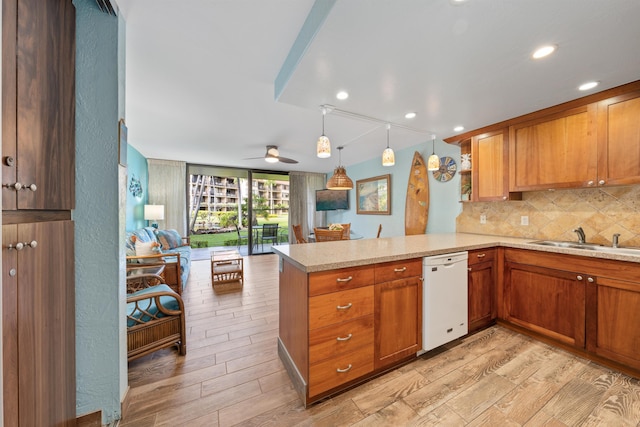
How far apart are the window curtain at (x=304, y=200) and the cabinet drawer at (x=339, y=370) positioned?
515cm

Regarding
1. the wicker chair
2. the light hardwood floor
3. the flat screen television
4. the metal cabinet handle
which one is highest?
the flat screen television

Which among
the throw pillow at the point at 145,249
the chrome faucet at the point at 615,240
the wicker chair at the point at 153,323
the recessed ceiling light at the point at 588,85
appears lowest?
the wicker chair at the point at 153,323

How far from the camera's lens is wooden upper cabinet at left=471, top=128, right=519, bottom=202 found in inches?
102

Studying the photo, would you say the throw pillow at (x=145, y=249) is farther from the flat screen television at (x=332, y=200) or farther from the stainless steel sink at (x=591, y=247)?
the stainless steel sink at (x=591, y=247)

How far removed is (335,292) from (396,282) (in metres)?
0.53

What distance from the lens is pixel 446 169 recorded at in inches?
138

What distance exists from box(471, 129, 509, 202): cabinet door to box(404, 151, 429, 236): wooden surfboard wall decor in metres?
0.95

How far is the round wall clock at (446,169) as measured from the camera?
3421mm

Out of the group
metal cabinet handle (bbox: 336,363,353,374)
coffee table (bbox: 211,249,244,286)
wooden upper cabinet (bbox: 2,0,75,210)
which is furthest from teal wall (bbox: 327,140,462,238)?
wooden upper cabinet (bbox: 2,0,75,210)

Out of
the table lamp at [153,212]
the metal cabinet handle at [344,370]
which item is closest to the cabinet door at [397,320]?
the metal cabinet handle at [344,370]

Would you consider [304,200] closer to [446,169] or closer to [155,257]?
[446,169]

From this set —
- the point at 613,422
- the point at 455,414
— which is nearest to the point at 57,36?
the point at 455,414

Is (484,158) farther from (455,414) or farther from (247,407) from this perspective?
(247,407)

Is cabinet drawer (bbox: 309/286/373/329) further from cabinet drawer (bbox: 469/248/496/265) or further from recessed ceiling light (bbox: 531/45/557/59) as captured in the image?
recessed ceiling light (bbox: 531/45/557/59)
